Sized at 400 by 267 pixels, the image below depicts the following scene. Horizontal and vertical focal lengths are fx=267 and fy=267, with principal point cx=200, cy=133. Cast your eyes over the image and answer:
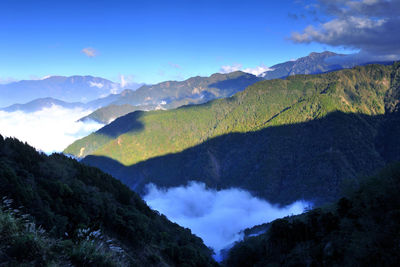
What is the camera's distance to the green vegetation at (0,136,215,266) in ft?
26.7

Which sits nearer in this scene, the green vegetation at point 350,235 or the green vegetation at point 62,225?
the green vegetation at point 62,225

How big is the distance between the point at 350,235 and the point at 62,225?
99.5 ft

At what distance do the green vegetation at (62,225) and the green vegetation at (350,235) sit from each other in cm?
1450

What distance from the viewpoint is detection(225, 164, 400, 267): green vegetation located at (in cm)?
1952

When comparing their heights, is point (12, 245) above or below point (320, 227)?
below

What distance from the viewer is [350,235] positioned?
95.0ft

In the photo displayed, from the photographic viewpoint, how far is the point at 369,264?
1897 cm

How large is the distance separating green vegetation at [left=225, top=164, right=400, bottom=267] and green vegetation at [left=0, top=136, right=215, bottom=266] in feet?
47.6

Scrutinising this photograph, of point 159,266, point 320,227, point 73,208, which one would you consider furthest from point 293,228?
point 73,208

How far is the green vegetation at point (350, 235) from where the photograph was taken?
19.5m

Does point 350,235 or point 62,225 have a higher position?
point 350,235

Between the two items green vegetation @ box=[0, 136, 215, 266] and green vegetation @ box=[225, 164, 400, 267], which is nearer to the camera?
green vegetation @ box=[0, 136, 215, 266]

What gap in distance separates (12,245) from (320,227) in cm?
4363

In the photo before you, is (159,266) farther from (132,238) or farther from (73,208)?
(73,208)
